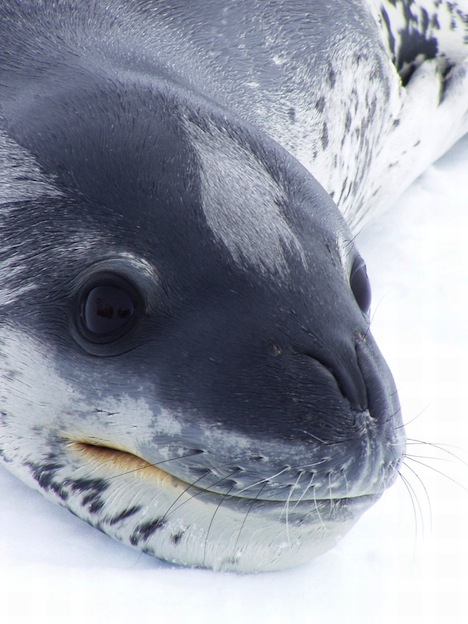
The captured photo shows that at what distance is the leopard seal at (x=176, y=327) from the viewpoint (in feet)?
5.60

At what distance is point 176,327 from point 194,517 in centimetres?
37

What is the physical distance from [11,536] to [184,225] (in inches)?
29.3

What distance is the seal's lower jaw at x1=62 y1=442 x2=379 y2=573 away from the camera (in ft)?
5.93

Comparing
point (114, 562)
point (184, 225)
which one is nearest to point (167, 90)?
point (184, 225)

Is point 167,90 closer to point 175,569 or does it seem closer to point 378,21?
point 175,569

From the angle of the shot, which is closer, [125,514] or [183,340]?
[183,340]

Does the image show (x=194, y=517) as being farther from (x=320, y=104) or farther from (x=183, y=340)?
(x=320, y=104)

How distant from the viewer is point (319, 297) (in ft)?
5.83

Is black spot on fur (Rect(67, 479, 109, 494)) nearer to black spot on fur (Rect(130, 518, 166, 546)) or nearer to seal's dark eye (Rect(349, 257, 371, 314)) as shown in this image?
black spot on fur (Rect(130, 518, 166, 546))

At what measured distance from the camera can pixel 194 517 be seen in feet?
6.09

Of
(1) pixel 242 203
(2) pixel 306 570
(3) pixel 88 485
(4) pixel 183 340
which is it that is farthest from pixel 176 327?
(2) pixel 306 570

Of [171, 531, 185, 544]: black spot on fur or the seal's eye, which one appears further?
[171, 531, 185, 544]: black spot on fur

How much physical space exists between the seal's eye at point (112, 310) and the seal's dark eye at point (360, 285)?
450mm

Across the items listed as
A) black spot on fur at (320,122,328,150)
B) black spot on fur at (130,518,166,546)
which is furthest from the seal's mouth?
black spot on fur at (320,122,328,150)
